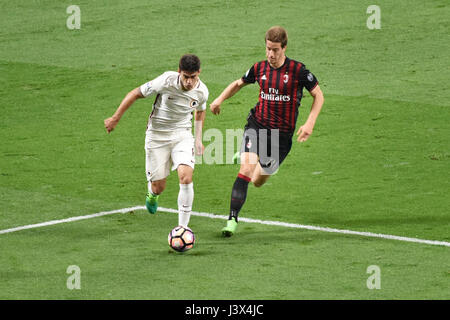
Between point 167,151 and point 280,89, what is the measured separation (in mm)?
1398

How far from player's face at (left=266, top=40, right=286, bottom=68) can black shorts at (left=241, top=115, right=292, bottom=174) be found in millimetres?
748

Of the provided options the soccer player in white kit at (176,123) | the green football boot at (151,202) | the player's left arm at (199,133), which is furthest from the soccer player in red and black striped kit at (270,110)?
the green football boot at (151,202)

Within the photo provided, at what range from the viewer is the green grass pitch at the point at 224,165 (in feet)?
32.9

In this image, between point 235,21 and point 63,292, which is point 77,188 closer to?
point 63,292

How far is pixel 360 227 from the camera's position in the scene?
1173cm

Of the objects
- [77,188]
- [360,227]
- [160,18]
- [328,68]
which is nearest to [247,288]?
[360,227]

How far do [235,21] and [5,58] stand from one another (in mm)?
4698

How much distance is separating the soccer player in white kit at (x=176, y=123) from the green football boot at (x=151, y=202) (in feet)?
0.77

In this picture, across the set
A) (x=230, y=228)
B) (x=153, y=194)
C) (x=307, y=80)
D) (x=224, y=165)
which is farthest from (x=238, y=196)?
(x=224, y=165)

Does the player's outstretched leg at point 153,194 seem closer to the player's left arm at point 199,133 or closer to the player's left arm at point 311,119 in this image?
the player's left arm at point 199,133

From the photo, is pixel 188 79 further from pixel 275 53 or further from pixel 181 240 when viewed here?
pixel 181 240

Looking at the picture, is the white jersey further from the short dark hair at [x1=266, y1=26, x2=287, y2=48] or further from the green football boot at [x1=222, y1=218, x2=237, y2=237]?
the green football boot at [x1=222, y1=218, x2=237, y2=237]

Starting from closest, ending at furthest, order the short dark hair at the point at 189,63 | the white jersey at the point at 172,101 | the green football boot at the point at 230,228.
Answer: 1. the short dark hair at the point at 189,63
2. the white jersey at the point at 172,101
3. the green football boot at the point at 230,228

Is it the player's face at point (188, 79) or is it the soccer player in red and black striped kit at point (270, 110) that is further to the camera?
the soccer player in red and black striped kit at point (270, 110)
